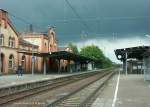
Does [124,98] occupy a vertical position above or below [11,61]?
below

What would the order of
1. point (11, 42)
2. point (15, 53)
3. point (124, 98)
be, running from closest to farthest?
point (124, 98)
point (11, 42)
point (15, 53)

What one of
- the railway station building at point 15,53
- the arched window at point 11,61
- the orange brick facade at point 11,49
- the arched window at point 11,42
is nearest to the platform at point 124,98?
the railway station building at point 15,53

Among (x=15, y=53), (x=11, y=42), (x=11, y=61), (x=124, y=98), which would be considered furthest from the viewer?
(x=15, y=53)

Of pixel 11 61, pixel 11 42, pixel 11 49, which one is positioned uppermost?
pixel 11 42

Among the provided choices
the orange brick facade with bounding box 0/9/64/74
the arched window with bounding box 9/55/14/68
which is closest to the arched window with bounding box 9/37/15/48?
the orange brick facade with bounding box 0/9/64/74

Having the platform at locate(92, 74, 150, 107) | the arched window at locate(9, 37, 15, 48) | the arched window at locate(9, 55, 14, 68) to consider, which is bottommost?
the platform at locate(92, 74, 150, 107)

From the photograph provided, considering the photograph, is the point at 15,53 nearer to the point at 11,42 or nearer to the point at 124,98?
the point at 11,42

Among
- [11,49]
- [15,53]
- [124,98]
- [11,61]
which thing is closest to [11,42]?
[11,49]

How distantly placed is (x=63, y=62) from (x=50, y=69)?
19600 millimetres

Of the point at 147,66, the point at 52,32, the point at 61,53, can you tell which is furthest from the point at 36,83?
the point at 52,32

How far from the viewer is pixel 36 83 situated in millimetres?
37000

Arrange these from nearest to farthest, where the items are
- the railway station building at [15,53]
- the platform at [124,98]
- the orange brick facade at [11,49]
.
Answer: the platform at [124,98], the railway station building at [15,53], the orange brick facade at [11,49]

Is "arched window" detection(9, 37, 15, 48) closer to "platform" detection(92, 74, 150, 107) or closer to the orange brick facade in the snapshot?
the orange brick facade

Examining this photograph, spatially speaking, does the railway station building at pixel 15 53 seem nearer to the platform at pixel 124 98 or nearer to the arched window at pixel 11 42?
the arched window at pixel 11 42
